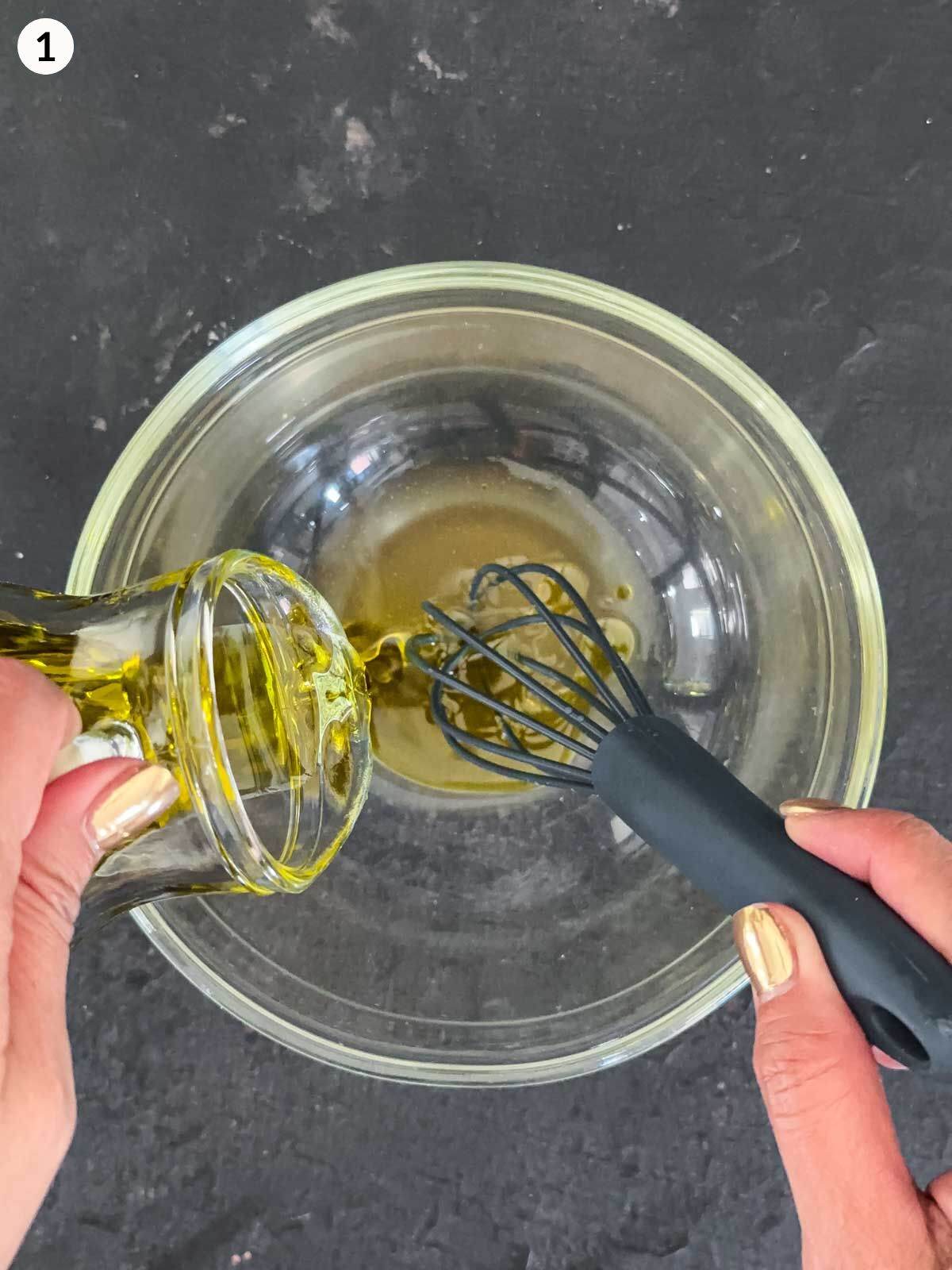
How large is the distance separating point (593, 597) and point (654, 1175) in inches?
14.4

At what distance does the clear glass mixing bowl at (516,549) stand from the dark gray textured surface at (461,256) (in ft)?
0.38

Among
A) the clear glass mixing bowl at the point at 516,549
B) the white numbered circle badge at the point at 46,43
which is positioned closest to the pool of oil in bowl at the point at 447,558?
the clear glass mixing bowl at the point at 516,549

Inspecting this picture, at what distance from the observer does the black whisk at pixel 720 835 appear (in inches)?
14.4

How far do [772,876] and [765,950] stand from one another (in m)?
0.03

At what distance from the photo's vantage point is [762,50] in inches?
27.0

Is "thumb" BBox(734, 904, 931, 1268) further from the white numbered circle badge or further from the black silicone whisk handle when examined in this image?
the white numbered circle badge

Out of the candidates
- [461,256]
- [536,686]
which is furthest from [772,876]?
[461,256]

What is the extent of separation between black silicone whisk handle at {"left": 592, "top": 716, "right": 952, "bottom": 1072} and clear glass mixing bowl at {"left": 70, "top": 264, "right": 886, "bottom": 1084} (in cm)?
13

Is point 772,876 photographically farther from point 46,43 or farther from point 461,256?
point 46,43

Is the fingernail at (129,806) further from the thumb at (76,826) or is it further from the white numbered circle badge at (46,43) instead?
the white numbered circle badge at (46,43)

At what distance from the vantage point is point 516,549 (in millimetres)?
622

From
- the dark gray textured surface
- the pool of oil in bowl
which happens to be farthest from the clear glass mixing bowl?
the dark gray textured surface

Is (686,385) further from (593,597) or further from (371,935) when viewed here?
(371,935)

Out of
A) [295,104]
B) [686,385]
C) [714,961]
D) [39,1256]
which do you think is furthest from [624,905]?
[295,104]
